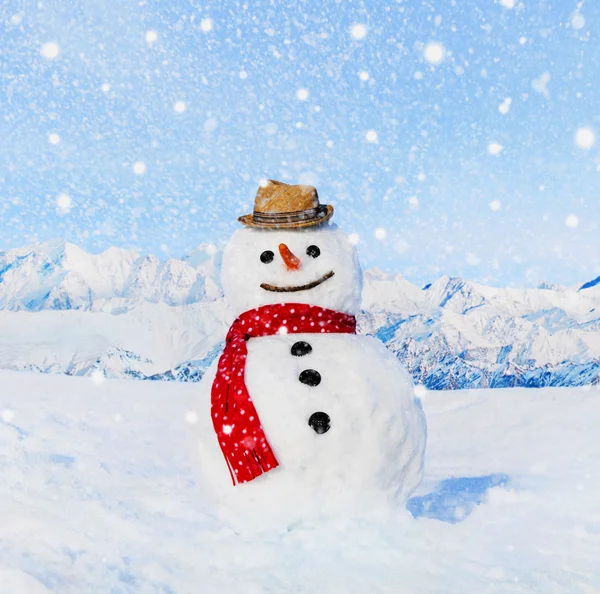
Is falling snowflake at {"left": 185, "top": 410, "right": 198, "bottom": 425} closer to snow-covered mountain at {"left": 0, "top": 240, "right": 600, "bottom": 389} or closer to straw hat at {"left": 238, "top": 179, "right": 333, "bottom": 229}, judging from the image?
straw hat at {"left": 238, "top": 179, "right": 333, "bottom": 229}

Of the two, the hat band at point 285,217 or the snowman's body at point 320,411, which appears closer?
the snowman's body at point 320,411

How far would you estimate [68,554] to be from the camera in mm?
2744

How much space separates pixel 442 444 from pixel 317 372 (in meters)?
3.27

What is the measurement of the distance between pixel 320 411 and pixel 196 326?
89908 mm

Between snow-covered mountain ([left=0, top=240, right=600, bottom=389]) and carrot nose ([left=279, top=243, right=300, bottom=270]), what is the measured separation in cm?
6197

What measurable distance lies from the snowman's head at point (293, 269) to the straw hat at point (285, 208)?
5 cm

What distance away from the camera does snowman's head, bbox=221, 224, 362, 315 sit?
3109 millimetres

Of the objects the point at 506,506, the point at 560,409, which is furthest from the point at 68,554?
the point at 560,409

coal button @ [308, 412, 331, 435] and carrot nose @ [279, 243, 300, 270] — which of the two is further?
carrot nose @ [279, 243, 300, 270]

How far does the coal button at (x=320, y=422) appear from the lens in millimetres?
2875

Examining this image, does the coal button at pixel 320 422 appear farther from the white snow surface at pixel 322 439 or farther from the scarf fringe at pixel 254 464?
the scarf fringe at pixel 254 464

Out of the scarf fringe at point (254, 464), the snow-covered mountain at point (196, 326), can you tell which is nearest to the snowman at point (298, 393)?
the scarf fringe at point (254, 464)

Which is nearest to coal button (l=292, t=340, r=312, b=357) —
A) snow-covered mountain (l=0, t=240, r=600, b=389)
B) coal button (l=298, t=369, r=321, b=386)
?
coal button (l=298, t=369, r=321, b=386)

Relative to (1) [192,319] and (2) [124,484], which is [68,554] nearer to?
(2) [124,484]
